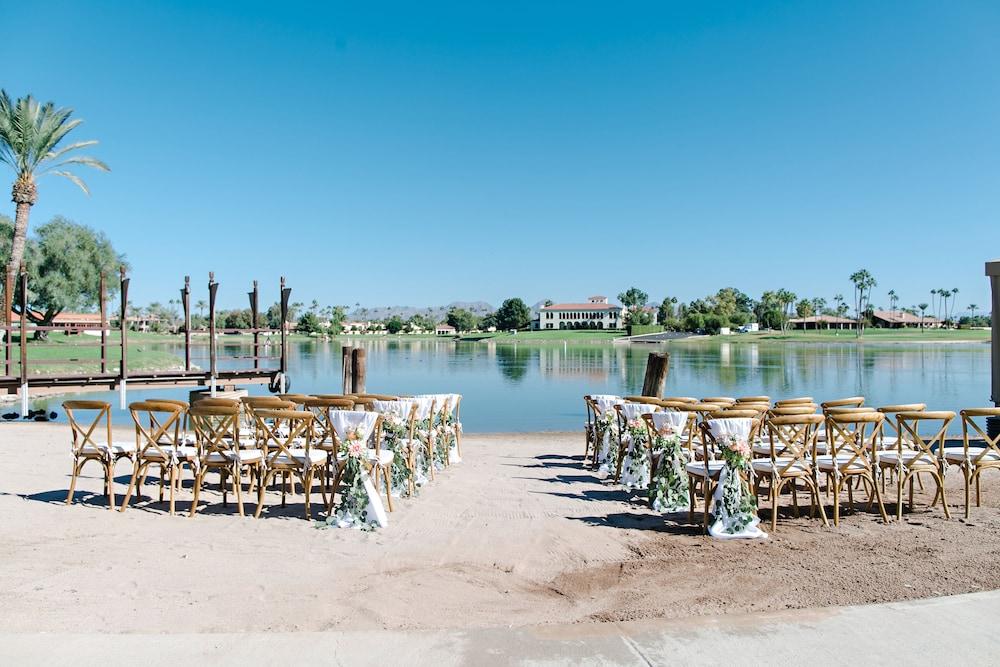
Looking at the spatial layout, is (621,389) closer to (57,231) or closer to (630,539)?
(630,539)

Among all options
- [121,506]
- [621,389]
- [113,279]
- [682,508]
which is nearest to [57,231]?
[113,279]

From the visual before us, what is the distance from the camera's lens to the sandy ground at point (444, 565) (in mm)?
4660

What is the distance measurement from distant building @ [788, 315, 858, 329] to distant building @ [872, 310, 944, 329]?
7030 mm

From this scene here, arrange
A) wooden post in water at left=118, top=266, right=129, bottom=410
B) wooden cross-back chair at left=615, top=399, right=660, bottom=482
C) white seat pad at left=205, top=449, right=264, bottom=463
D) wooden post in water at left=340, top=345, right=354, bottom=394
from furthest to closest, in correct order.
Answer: wooden post in water at left=118, top=266, right=129, bottom=410 → wooden post in water at left=340, top=345, right=354, bottom=394 → wooden cross-back chair at left=615, top=399, right=660, bottom=482 → white seat pad at left=205, top=449, right=264, bottom=463

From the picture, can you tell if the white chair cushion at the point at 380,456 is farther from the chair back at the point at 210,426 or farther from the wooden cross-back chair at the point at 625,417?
the wooden cross-back chair at the point at 625,417

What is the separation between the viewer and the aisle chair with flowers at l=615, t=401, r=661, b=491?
9039 millimetres

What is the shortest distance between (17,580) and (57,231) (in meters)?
52.4

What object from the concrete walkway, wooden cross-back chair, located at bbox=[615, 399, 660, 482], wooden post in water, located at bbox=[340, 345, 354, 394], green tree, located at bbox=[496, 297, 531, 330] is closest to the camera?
the concrete walkway

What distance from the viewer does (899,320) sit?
175m

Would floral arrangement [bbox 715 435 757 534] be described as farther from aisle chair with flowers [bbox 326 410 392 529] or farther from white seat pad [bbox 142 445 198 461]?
white seat pad [bbox 142 445 198 461]

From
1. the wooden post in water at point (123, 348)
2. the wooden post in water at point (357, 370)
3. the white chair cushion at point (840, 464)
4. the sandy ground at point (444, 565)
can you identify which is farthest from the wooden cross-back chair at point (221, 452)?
the wooden post in water at point (123, 348)

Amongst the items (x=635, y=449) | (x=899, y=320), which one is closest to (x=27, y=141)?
(x=635, y=449)

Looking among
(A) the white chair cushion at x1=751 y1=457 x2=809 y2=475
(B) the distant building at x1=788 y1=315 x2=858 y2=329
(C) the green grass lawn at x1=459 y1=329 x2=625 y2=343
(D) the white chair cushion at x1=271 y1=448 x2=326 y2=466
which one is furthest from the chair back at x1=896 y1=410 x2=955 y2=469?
(B) the distant building at x1=788 y1=315 x2=858 y2=329

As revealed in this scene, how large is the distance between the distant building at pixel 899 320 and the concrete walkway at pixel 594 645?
7225 inches
